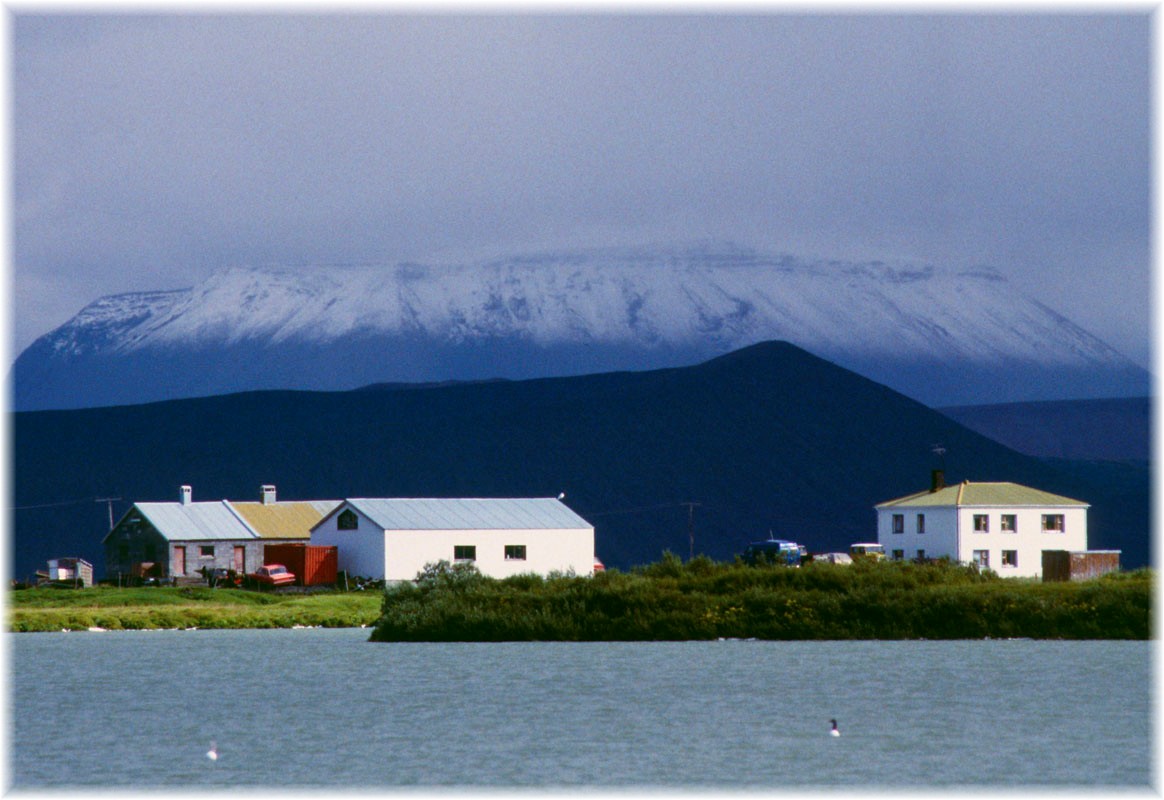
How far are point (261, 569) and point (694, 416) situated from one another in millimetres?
93907

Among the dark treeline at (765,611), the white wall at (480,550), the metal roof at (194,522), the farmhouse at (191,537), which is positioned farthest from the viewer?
the metal roof at (194,522)

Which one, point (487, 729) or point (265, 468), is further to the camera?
point (265, 468)

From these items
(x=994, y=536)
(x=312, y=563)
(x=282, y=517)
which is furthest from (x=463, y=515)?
(x=994, y=536)

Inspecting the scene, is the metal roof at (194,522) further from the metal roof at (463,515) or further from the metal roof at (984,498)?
the metal roof at (984,498)

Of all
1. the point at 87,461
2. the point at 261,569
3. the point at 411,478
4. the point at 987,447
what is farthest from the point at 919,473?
the point at 261,569

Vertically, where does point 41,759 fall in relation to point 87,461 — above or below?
below

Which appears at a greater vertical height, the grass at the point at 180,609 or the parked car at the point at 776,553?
the parked car at the point at 776,553

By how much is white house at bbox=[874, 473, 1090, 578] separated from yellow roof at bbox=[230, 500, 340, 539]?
2805 cm

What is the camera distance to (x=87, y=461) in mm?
165500

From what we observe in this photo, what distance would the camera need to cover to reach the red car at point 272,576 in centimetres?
7912

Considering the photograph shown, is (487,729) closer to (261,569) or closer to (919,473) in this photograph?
(261,569)

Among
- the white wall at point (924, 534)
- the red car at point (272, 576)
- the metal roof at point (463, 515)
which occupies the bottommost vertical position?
the red car at point (272, 576)

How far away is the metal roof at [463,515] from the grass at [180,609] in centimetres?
523

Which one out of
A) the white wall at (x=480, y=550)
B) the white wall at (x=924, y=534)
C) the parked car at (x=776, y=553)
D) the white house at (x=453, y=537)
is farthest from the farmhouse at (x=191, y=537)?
the white wall at (x=924, y=534)
